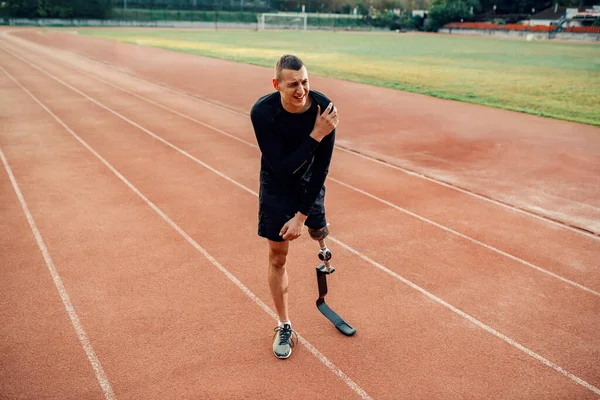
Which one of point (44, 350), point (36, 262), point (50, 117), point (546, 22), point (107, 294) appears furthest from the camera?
point (546, 22)

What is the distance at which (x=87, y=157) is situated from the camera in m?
9.87

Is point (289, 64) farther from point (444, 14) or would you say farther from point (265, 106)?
point (444, 14)

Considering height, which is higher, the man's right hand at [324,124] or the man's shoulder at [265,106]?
the man's shoulder at [265,106]

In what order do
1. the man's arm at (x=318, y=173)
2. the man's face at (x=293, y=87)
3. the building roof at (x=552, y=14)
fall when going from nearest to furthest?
the man's face at (x=293, y=87)
the man's arm at (x=318, y=173)
the building roof at (x=552, y=14)

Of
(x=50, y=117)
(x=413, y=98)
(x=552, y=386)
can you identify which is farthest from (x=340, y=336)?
(x=413, y=98)

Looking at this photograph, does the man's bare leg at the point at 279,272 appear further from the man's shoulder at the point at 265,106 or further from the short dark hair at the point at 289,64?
the short dark hair at the point at 289,64

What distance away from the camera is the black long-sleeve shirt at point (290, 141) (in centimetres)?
346

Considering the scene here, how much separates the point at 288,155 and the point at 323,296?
1.69 metres

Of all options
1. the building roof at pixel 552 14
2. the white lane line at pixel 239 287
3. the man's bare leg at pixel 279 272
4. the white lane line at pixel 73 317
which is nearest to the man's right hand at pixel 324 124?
the man's bare leg at pixel 279 272

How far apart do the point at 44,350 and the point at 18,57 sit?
106 ft

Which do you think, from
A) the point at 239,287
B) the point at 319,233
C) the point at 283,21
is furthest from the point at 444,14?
the point at 319,233

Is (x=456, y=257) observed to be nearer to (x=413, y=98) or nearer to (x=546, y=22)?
(x=413, y=98)

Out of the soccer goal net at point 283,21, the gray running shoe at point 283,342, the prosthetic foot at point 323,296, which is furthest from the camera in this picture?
the soccer goal net at point 283,21

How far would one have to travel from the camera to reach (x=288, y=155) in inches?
138
